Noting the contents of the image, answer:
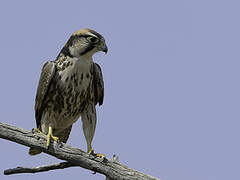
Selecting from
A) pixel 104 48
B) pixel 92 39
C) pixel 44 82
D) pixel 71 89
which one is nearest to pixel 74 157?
pixel 71 89

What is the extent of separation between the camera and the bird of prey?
7199 millimetres

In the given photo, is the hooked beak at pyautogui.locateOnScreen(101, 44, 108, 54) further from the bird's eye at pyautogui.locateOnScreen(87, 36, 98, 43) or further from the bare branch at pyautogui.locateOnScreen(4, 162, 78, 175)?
the bare branch at pyautogui.locateOnScreen(4, 162, 78, 175)

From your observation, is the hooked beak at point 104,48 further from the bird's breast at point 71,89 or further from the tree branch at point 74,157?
the tree branch at point 74,157

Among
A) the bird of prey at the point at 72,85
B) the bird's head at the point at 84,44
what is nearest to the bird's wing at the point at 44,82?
the bird of prey at the point at 72,85

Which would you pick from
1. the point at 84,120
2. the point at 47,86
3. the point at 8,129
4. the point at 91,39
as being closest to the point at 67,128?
the point at 84,120

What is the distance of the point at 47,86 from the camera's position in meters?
Result: 7.25

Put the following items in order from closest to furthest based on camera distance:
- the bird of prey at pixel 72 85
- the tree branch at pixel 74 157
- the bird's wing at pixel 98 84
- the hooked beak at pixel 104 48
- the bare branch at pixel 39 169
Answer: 1. the tree branch at pixel 74 157
2. the bare branch at pixel 39 169
3. the hooked beak at pixel 104 48
4. the bird of prey at pixel 72 85
5. the bird's wing at pixel 98 84

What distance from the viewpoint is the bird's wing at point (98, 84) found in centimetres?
757

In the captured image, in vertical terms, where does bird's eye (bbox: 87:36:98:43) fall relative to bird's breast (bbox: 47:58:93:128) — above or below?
above

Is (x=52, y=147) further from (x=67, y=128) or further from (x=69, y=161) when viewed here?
(x=67, y=128)

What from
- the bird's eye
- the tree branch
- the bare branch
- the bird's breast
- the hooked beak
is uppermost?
the bird's eye

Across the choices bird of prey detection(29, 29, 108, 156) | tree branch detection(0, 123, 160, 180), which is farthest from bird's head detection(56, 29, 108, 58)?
tree branch detection(0, 123, 160, 180)

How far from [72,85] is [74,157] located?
4.68 feet

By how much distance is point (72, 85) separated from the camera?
23.7 feet
